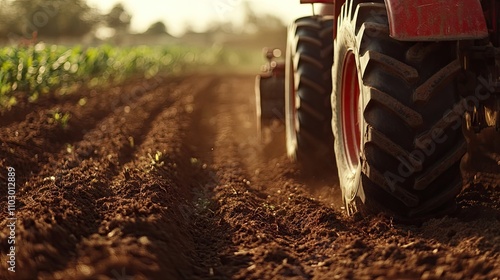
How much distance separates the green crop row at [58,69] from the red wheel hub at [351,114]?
564cm

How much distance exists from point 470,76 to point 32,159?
12.9 ft

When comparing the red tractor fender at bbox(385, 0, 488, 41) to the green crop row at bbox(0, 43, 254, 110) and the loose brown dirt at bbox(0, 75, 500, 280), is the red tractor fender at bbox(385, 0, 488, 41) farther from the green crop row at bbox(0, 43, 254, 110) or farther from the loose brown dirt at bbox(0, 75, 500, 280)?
the green crop row at bbox(0, 43, 254, 110)

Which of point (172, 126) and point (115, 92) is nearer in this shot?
point (172, 126)

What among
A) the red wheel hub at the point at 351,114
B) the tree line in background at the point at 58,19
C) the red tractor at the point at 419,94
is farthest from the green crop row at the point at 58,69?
the red tractor at the point at 419,94

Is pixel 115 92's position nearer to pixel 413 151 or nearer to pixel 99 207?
pixel 99 207

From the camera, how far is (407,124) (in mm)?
3488

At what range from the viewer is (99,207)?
4.12 metres

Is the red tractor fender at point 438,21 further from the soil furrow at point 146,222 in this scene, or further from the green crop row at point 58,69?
the green crop row at point 58,69

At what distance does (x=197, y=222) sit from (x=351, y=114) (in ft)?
4.22

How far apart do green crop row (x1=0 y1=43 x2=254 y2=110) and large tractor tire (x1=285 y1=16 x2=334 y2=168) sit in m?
4.65

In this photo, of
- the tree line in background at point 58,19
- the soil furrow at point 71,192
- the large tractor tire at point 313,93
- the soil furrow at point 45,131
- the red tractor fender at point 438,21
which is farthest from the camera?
the tree line in background at point 58,19

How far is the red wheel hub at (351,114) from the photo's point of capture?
14.6ft

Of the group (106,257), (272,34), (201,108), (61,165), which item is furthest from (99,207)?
(272,34)

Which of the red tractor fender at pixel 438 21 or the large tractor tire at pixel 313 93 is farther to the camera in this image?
the large tractor tire at pixel 313 93
